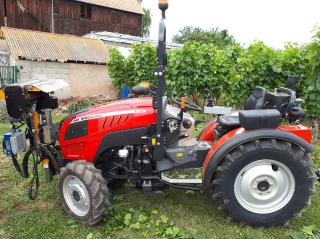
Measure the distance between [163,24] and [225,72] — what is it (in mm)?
6082

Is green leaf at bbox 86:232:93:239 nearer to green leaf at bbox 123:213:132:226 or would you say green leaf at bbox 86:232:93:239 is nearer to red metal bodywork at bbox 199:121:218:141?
green leaf at bbox 123:213:132:226

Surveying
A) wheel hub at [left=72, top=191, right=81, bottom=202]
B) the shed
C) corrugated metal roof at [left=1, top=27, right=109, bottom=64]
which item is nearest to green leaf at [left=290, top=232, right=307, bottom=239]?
wheel hub at [left=72, top=191, right=81, bottom=202]

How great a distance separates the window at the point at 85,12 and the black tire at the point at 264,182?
76.8 ft

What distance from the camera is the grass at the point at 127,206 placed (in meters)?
2.62

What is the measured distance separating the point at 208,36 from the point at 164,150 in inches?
1388

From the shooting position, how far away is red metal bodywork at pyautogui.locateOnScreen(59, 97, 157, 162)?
2.70m

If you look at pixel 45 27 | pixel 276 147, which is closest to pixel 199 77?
pixel 276 147

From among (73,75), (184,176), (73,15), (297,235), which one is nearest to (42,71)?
(73,75)

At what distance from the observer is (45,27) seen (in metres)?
21.5

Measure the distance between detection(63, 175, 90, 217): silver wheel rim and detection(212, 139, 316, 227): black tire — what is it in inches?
48.8

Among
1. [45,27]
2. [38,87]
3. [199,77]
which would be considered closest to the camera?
[38,87]

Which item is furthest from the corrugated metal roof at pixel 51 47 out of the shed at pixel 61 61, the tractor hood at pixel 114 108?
the tractor hood at pixel 114 108

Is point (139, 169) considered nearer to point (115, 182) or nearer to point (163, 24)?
point (115, 182)

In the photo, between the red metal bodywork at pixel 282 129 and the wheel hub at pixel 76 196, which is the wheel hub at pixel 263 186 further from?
the wheel hub at pixel 76 196
